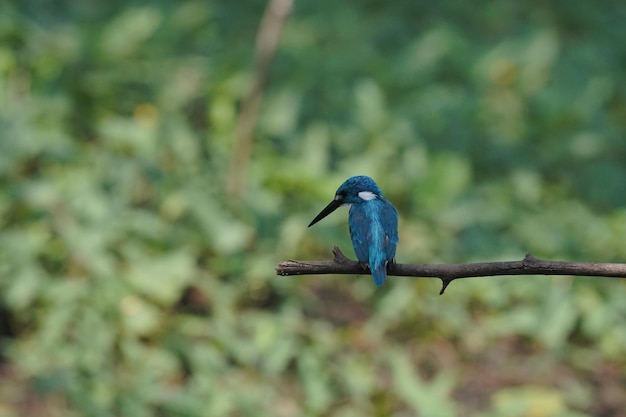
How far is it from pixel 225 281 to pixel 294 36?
10.1 feet

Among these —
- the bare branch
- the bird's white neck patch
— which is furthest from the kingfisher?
the bare branch

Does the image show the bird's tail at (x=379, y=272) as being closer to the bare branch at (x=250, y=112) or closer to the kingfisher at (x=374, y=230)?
the kingfisher at (x=374, y=230)

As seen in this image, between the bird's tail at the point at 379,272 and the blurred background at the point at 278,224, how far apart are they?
2.71 m

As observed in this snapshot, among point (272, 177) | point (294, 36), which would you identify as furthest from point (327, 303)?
point (294, 36)

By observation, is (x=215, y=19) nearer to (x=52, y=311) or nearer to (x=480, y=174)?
(x=480, y=174)

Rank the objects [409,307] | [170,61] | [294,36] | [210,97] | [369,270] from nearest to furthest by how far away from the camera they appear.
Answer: [369,270] → [409,307] → [210,97] → [170,61] → [294,36]

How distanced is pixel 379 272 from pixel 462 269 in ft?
0.44

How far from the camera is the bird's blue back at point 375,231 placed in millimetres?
1477

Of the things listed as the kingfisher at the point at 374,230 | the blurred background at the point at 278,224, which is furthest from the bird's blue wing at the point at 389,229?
the blurred background at the point at 278,224

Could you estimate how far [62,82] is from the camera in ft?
18.9

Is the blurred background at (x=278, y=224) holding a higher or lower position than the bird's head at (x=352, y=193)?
higher

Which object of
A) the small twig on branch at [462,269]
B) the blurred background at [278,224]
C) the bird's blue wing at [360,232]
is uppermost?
the blurred background at [278,224]

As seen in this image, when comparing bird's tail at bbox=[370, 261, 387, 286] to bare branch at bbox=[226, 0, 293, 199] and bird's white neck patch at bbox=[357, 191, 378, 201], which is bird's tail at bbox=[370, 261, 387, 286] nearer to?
bird's white neck patch at bbox=[357, 191, 378, 201]

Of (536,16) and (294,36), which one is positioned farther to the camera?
(536,16)
